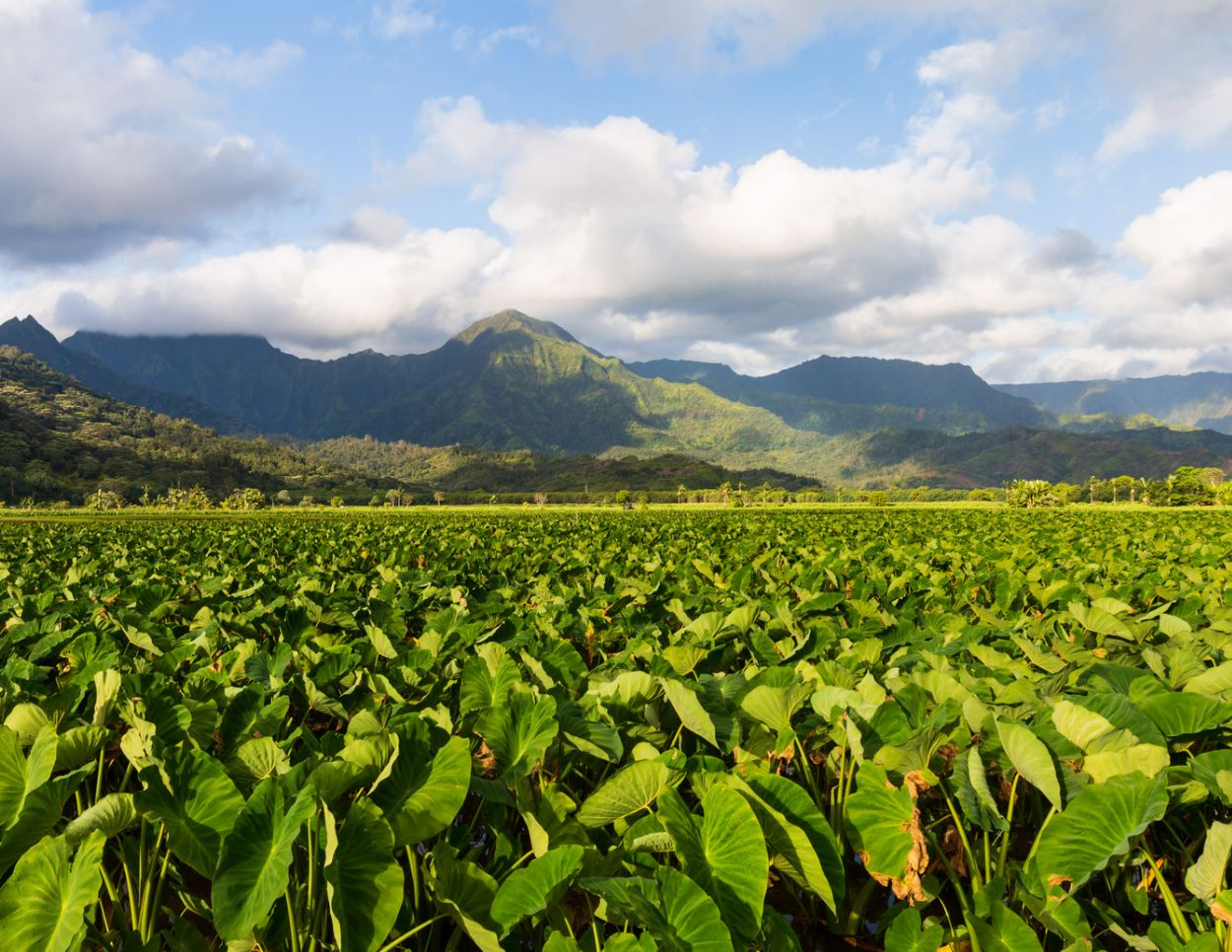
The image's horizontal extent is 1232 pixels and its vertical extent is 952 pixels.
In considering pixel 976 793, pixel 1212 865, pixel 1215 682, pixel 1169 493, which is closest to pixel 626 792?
pixel 976 793

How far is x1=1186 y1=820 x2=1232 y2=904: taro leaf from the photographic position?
66.0 inches

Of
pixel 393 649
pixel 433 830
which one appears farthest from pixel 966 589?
pixel 433 830

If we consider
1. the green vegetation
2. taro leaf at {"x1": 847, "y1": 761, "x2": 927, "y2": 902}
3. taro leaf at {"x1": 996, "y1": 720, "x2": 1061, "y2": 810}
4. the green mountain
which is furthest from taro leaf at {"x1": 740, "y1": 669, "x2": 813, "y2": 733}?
the green mountain

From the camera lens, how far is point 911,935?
1794mm

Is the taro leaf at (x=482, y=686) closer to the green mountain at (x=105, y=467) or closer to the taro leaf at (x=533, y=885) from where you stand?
the taro leaf at (x=533, y=885)

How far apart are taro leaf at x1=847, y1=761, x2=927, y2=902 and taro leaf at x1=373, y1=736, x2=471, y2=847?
1.11m

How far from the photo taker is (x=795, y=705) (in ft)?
7.98

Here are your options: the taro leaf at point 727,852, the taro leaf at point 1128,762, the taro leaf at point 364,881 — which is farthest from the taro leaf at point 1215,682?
the taro leaf at point 364,881

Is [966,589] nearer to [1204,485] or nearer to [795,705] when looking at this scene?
[795,705]

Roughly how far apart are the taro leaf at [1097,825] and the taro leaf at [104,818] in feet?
7.88

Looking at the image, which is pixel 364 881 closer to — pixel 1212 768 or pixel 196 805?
pixel 196 805

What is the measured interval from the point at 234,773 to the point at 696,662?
2.28m

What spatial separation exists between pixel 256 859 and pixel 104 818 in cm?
50

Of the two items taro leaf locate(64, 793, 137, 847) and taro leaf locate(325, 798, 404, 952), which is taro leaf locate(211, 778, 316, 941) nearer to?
taro leaf locate(325, 798, 404, 952)
